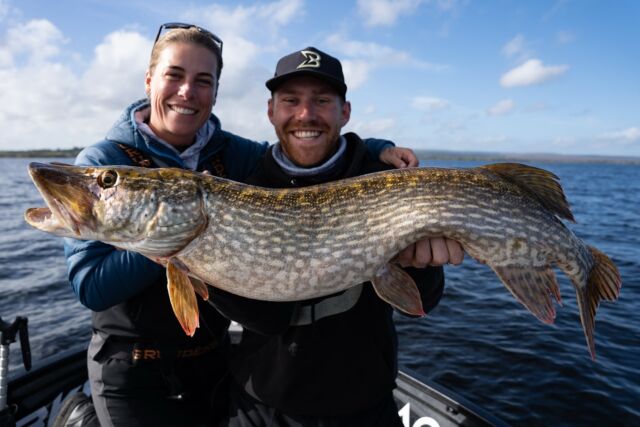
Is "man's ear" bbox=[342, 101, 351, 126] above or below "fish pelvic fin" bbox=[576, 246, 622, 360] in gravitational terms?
above

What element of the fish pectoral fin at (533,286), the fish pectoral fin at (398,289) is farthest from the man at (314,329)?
the fish pectoral fin at (533,286)

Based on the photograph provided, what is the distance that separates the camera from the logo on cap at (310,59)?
253 cm

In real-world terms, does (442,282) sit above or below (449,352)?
above

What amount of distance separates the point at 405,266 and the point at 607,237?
1425 cm

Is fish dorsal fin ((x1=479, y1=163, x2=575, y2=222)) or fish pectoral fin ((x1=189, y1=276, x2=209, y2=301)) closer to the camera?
fish pectoral fin ((x1=189, y1=276, x2=209, y2=301))

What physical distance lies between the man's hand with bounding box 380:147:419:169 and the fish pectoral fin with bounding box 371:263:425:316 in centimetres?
68

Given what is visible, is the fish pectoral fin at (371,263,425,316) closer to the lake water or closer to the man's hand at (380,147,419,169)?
the man's hand at (380,147,419,169)

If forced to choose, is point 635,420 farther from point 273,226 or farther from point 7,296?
point 7,296

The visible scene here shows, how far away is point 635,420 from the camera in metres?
4.71

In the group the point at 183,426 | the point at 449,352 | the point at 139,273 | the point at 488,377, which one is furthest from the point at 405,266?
the point at 449,352

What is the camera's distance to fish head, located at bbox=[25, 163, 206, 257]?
202 cm

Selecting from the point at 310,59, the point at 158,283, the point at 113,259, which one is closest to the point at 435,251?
the point at 310,59

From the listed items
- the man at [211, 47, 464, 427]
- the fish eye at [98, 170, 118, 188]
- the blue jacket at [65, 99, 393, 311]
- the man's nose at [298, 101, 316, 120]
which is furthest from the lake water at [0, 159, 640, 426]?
the fish eye at [98, 170, 118, 188]

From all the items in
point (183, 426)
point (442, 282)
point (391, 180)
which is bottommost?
point (183, 426)
